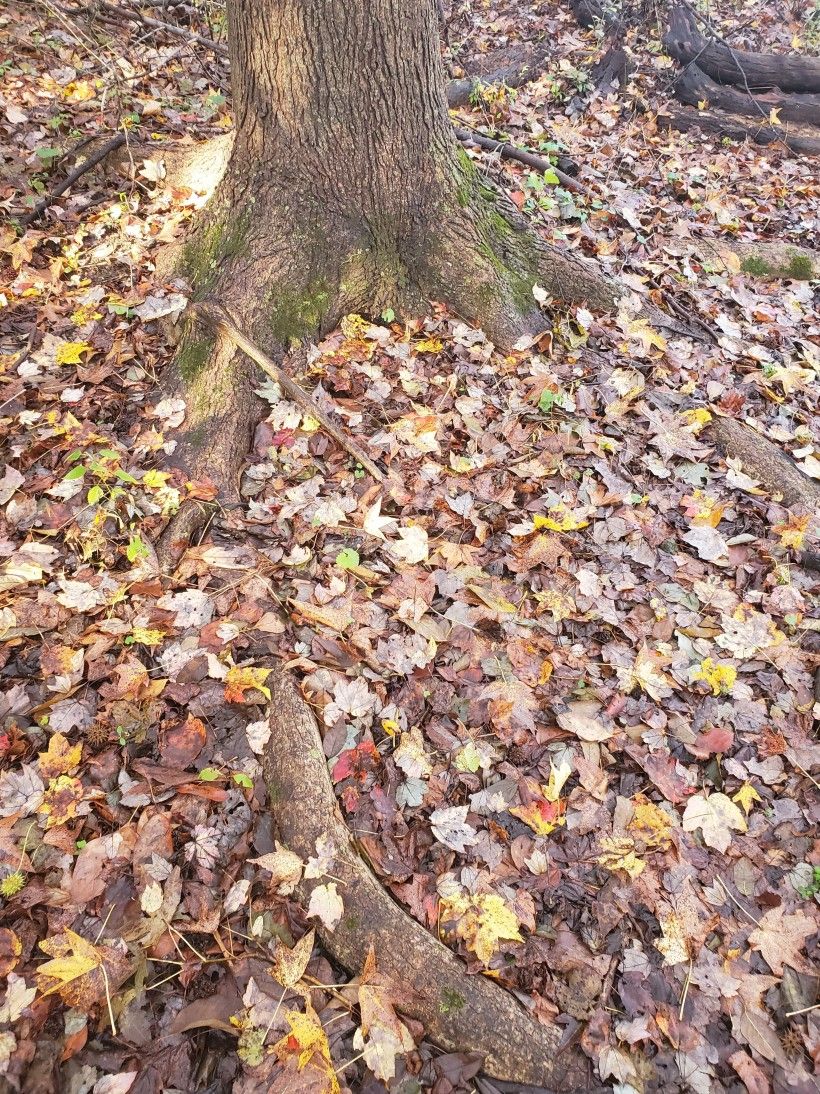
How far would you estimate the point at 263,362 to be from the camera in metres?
3.11

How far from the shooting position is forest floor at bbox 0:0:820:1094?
1.90m

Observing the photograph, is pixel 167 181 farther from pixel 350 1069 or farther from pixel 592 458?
pixel 350 1069

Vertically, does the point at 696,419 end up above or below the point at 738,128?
below

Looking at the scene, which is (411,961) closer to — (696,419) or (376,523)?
(376,523)

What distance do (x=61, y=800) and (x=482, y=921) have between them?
1.45 metres

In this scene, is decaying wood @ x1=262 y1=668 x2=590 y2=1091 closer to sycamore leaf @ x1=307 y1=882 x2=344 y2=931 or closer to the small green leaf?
sycamore leaf @ x1=307 y1=882 x2=344 y2=931

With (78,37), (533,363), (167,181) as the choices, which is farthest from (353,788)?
(78,37)

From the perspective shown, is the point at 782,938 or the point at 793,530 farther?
the point at 793,530

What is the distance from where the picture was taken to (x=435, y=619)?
2.62 metres

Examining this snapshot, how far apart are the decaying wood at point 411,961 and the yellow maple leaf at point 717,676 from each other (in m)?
1.35

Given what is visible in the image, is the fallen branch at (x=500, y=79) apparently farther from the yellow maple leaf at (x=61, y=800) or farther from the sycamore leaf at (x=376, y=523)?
the yellow maple leaf at (x=61, y=800)

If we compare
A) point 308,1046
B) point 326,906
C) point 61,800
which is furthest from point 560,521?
point 61,800

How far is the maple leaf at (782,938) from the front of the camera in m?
2.02

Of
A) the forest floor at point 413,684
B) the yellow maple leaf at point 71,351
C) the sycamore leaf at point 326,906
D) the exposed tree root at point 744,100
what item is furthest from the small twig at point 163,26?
the sycamore leaf at point 326,906
